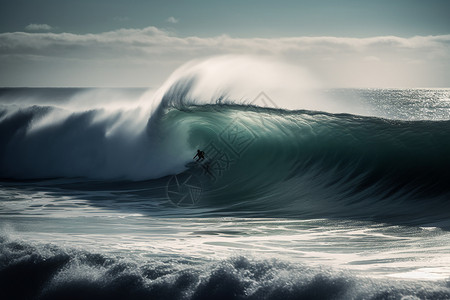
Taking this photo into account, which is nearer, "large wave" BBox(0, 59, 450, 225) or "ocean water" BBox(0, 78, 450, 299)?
"ocean water" BBox(0, 78, 450, 299)

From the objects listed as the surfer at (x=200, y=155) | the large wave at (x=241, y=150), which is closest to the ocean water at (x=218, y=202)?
the large wave at (x=241, y=150)

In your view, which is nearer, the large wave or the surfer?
the large wave

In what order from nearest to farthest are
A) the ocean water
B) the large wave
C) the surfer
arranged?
the ocean water → the large wave → the surfer

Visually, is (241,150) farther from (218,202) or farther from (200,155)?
(218,202)

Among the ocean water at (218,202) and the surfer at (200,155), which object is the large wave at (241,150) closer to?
the ocean water at (218,202)

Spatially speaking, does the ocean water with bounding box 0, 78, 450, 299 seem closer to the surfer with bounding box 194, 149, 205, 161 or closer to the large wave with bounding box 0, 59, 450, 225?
the large wave with bounding box 0, 59, 450, 225

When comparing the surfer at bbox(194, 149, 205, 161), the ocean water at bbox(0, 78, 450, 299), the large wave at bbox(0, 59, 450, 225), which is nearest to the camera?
the ocean water at bbox(0, 78, 450, 299)

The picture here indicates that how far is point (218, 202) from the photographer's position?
9.09 m

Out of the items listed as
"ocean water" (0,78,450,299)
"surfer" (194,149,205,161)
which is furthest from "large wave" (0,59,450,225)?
"surfer" (194,149,205,161)

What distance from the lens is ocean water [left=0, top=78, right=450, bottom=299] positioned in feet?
14.8

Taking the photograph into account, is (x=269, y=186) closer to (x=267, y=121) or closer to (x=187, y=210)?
(x=187, y=210)

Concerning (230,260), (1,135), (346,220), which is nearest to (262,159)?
(346,220)

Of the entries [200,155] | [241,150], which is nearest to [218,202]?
[200,155]

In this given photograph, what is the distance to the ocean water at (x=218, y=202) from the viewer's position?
4.51m
